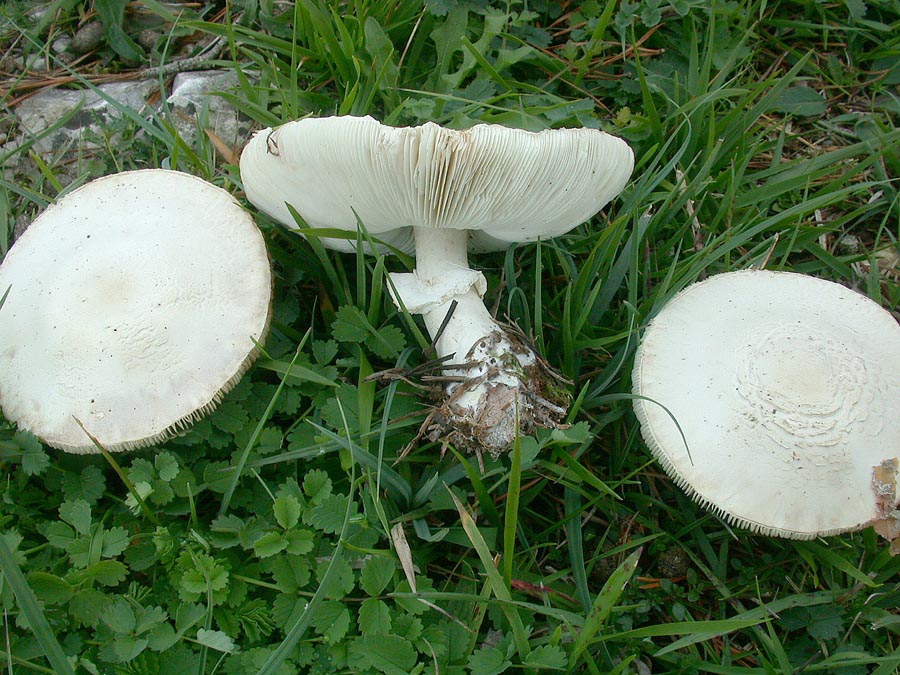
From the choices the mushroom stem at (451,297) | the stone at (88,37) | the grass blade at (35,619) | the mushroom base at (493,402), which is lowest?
the grass blade at (35,619)

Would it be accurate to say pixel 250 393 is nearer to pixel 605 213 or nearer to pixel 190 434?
pixel 190 434

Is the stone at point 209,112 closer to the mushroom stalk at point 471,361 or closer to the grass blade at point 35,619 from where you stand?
the mushroom stalk at point 471,361

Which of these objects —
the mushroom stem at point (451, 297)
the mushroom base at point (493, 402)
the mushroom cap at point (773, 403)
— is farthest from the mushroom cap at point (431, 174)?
the mushroom cap at point (773, 403)

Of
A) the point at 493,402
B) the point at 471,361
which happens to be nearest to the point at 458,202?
the point at 471,361

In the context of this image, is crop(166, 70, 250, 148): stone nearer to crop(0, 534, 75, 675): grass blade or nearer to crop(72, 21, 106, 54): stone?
crop(72, 21, 106, 54): stone

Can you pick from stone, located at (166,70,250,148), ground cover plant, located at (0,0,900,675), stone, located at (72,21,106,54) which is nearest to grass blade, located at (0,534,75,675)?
ground cover plant, located at (0,0,900,675)

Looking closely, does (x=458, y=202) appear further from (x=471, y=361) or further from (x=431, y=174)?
(x=471, y=361)

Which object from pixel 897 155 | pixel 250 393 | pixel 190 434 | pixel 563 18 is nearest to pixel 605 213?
pixel 563 18
